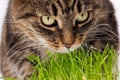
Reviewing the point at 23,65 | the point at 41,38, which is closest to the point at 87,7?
the point at 41,38

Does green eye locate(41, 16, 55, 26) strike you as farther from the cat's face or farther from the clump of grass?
the clump of grass

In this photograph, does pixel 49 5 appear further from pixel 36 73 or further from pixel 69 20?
pixel 36 73

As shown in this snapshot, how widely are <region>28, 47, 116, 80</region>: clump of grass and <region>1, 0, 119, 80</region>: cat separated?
3cm

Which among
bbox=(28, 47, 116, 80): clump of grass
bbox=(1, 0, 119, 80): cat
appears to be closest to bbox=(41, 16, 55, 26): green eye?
bbox=(1, 0, 119, 80): cat

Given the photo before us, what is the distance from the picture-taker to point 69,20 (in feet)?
4.02

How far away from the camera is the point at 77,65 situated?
4.21 feet

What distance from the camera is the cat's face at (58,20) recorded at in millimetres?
1224

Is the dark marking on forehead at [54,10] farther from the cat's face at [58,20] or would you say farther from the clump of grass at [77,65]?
the clump of grass at [77,65]

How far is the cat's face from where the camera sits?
48.2 inches

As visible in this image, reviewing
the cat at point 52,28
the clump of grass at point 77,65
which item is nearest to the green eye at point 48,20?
the cat at point 52,28

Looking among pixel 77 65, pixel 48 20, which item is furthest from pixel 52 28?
pixel 77 65

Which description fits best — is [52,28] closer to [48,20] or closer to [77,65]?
[48,20]

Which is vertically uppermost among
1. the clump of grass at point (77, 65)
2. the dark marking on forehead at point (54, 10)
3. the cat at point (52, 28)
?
the dark marking on forehead at point (54, 10)

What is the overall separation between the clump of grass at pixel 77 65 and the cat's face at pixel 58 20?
0.14 ft
